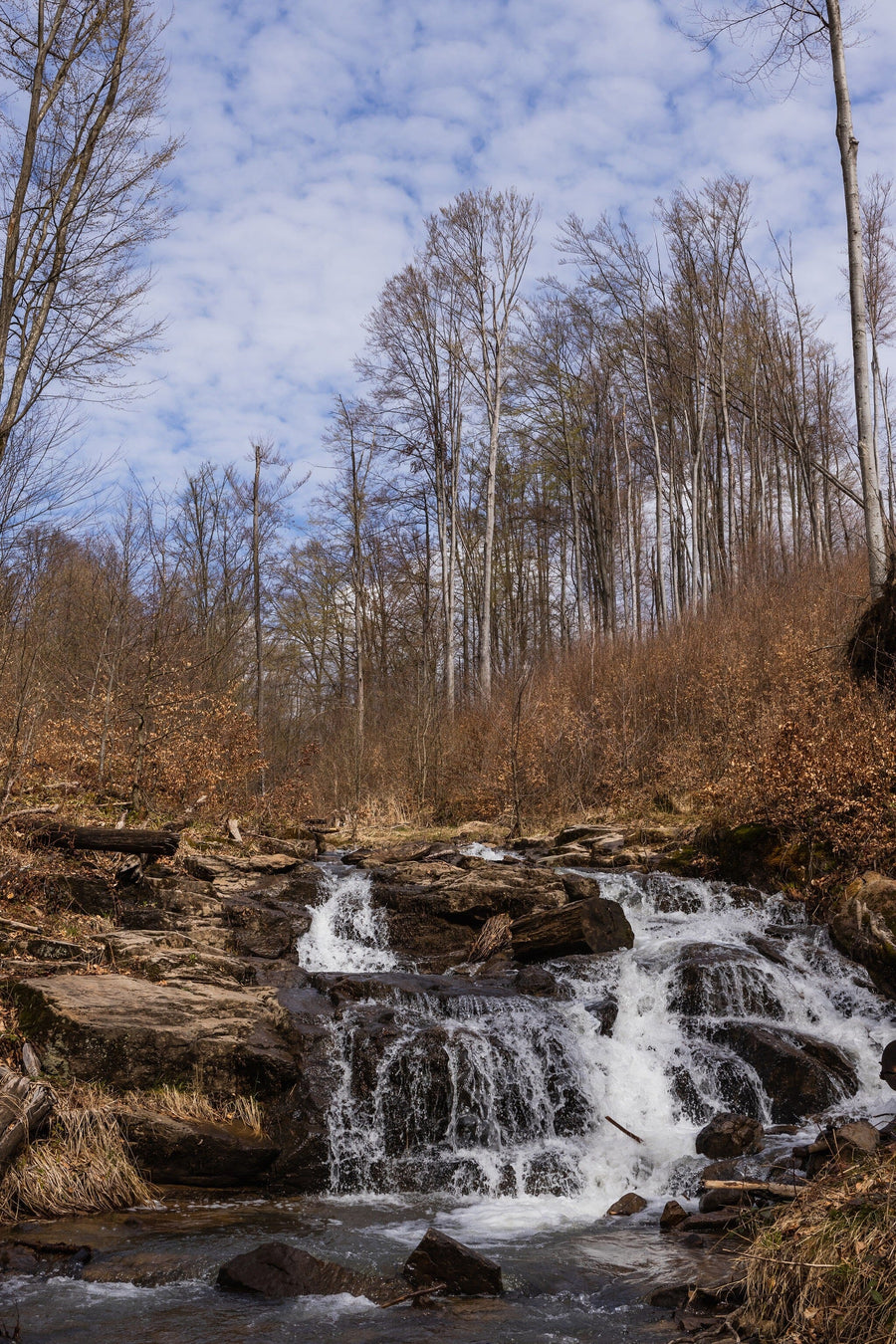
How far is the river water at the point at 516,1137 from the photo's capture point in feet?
14.2

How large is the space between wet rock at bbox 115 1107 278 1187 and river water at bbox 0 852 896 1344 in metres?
0.19

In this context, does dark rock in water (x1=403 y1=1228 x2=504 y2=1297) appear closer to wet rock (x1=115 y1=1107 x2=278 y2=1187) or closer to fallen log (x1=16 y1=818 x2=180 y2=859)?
wet rock (x1=115 y1=1107 x2=278 y2=1187)

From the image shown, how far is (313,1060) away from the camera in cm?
712

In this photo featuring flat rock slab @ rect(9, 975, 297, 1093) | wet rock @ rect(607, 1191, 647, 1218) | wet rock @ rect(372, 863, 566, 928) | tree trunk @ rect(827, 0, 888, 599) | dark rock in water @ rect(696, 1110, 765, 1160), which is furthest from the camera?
tree trunk @ rect(827, 0, 888, 599)

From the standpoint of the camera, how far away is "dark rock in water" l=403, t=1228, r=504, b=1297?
4.56 m

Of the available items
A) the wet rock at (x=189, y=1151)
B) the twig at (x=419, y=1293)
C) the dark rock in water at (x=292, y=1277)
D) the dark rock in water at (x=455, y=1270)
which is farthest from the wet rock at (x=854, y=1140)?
the wet rock at (x=189, y=1151)

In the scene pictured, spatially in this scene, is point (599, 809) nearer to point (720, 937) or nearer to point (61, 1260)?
point (720, 937)

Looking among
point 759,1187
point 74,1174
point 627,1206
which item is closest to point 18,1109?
point 74,1174

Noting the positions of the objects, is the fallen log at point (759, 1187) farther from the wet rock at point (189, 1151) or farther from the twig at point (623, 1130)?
the wet rock at point (189, 1151)

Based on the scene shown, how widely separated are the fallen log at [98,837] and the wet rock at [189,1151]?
12.4 feet

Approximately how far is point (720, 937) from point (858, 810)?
81.9 inches

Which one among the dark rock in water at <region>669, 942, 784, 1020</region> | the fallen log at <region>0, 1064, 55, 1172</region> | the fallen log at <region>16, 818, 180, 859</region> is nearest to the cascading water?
the dark rock in water at <region>669, 942, 784, 1020</region>

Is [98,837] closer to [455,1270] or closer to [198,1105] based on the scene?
[198,1105]

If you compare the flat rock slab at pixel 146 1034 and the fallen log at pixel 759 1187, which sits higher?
the flat rock slab at pixel 146 1034
